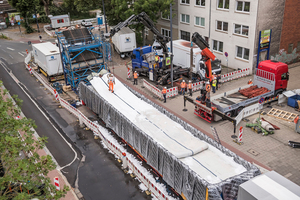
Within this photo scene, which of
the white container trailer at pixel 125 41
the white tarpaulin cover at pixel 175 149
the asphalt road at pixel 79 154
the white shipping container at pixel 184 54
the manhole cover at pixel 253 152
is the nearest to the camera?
the white tarpaulin cover at pixel 175 149

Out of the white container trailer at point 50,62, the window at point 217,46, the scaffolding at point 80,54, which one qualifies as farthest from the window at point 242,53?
the white container trailer at point 50,62

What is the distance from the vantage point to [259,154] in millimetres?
17203

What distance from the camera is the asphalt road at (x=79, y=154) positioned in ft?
49.7

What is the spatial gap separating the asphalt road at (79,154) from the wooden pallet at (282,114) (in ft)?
38.9

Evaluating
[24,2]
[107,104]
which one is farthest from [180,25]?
[24,2]

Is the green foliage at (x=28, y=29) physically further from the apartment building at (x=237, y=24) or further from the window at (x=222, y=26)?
the window at (x=222, y=26)

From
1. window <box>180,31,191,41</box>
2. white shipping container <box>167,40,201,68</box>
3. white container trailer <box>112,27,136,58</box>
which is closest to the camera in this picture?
white shipping container <box>167,40,201,68</box>

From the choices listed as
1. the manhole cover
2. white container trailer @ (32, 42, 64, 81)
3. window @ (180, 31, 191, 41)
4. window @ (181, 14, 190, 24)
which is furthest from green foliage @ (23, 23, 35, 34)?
the manhole cover

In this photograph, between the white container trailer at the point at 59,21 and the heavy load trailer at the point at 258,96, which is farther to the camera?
the white container trailer at the point at 59,21

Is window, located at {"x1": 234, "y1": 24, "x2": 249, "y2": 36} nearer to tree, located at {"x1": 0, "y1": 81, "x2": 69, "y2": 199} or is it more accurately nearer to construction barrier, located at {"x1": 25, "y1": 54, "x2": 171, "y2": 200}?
construction barrier, located at {"x1": 25, "y1": 54, "x2": 171, "y2": 200}

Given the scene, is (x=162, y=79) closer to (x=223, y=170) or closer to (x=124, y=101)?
(x=124, y=101)

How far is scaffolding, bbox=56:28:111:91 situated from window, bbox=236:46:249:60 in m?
13.9

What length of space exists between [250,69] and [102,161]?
752 inches

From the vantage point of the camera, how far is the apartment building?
92.8 ft
